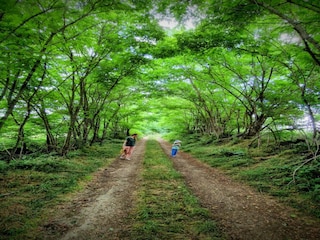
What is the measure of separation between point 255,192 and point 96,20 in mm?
8954

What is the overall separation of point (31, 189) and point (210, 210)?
550 cm

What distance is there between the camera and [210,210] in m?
5.56

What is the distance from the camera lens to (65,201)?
591cm

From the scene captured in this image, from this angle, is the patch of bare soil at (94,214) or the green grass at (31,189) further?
the green grass at (31,189)

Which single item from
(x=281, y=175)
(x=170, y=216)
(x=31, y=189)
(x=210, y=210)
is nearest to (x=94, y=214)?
(x=170, y=216)

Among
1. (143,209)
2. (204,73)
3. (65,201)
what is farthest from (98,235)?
(204,73)

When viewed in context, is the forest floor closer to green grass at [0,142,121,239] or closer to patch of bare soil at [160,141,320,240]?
patch of bare soil at [160,141,320,240]

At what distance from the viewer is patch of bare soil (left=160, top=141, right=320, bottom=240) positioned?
4441 millimetres

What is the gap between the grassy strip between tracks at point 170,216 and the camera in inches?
169

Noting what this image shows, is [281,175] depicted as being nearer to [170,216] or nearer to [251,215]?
[251,215]

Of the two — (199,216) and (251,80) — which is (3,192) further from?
(251,80)

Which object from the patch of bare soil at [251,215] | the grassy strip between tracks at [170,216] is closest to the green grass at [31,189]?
the grassy strip between tracks at [170,216]

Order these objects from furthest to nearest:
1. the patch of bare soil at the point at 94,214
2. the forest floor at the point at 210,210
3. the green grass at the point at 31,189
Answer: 1. the green grass at the point at 31,189
2. the forest floor at the point at 210,210
3. the patch of bare soil at the point at 94,214

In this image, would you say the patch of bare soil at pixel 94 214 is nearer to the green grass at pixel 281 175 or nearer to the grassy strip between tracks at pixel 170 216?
the grassy strip between tracks at pixel 170 216
